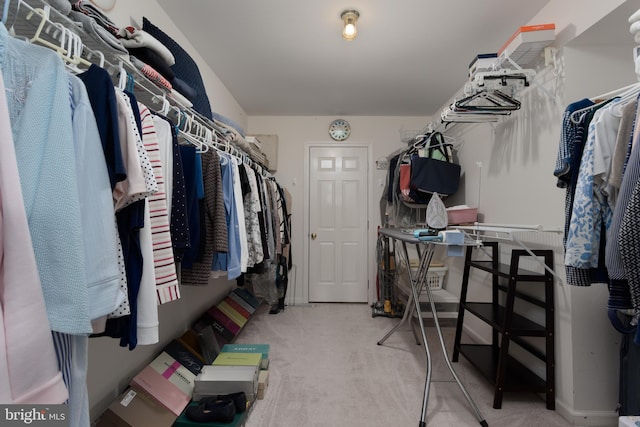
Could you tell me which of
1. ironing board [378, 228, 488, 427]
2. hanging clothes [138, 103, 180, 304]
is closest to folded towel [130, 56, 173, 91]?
hanging clothes [138, 103, 180, 304]

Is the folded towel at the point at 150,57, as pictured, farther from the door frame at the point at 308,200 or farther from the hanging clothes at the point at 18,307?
the door frame at the point at 308,200

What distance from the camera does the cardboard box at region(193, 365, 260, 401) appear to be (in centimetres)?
169

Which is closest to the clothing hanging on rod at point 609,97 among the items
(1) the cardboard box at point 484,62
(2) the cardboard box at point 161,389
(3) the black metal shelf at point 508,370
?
(1) the cardboard box at point 484,62

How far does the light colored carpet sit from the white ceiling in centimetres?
241

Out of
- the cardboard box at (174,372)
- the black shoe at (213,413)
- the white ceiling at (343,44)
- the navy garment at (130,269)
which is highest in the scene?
the white ceiling at (343,44)

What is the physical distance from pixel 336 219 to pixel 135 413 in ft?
9.62

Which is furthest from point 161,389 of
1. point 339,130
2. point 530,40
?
point 339,130

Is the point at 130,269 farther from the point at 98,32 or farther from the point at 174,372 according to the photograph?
the point at 174,372

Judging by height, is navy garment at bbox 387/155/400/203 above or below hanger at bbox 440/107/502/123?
below

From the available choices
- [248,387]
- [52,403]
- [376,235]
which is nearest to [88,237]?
[52,403]

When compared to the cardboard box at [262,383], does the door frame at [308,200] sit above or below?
above

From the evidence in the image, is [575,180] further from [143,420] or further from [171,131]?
[143,420]

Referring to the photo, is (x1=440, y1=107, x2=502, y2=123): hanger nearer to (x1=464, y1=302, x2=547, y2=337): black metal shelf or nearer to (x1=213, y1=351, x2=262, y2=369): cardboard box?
(x1=464, y1=302, x2=547, y2=337): black metal shelf

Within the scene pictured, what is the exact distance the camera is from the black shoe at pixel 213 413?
57.4 inches
